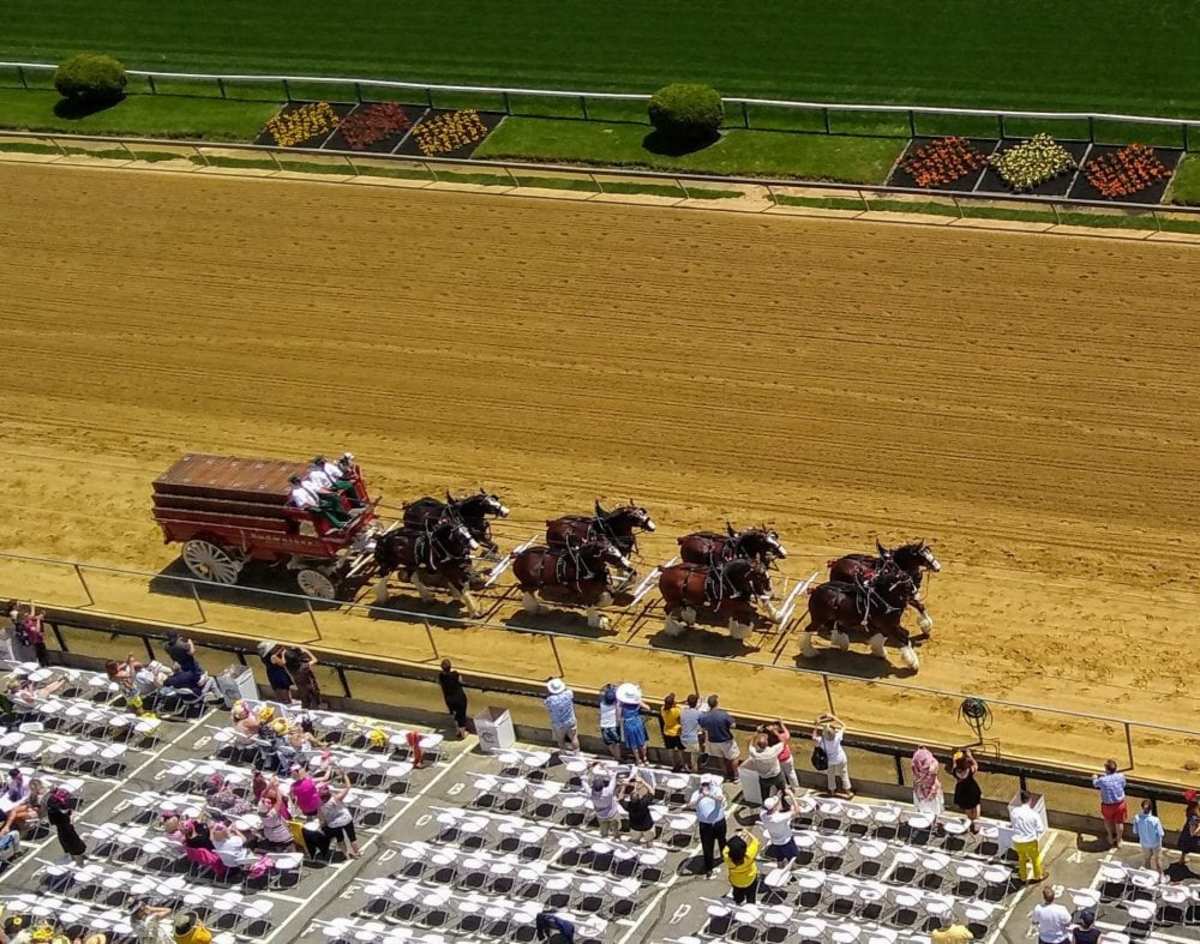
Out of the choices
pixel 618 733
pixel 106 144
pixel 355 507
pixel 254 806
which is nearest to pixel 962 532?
pixel 618 733

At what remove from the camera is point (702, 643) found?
22.6 metres

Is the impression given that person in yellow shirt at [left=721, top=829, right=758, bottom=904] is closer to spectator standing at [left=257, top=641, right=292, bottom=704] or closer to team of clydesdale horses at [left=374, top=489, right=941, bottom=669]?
team of clydesdale horses at [left=374, top=489, right=941, bottom=669]

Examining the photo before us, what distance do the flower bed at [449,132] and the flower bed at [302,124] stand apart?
2.27 metres

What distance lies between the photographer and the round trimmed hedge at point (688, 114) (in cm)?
3528

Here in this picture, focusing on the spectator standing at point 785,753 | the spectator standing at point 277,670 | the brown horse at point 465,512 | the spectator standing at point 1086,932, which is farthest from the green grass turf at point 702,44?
the spectator standing at point 1086,932

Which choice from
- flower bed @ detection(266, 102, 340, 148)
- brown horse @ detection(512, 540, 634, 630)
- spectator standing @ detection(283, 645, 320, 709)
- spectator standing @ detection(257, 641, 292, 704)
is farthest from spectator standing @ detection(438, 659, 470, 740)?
flower bed @ detection(266, 102, 340, 148)

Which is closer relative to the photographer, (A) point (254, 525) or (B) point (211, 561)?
(A) point (254, 525)

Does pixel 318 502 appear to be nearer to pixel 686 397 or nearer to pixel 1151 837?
pixel 686 397

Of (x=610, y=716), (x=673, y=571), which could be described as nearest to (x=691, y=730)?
(x=610, y=716)

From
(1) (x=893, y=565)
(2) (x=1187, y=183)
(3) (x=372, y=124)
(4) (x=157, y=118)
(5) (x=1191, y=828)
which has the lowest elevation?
(5) (x=1191, y=828)

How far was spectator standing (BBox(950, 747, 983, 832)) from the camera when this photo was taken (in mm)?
17531

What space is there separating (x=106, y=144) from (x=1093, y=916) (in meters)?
30.7

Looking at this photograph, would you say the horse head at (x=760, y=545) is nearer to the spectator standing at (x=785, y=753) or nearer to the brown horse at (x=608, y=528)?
the brown horse at (x=608, y=528)

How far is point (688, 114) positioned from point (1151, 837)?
70.6ft
